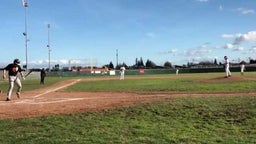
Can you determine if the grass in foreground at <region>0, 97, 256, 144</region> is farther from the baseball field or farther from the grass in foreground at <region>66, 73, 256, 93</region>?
the grass in foreground at <region>66, 73, 256, 93</region>

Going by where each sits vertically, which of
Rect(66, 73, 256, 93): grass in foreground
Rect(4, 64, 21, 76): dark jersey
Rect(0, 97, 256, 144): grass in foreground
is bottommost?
Rect(0, 97, 256, 144): grass in foreground

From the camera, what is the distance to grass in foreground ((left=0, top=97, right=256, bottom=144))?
902 cm

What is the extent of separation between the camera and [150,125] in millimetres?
10461

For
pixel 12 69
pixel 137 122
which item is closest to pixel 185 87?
pixel 12 69

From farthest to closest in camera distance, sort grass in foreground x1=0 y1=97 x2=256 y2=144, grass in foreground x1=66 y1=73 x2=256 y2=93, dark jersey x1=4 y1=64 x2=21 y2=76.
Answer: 1. grass in foreground x1=66 y1=73 x2=256 y2=93
2. dark jersey x1=4 y1=64 x2=21 y2=76
3. grass in foreground x1=0 y1=97 x2=256 y2=144

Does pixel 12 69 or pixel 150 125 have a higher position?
pixel 12 69

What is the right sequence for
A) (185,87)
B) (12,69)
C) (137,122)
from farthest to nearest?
(185,87), (12,69), (137,122)

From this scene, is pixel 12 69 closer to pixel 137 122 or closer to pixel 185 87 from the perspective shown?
pixel 137 122

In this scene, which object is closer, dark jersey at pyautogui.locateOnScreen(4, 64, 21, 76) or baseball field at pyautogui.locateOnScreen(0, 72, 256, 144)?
baseball field at pyautogui.locateOnScreen(0, 72, 256, 144)

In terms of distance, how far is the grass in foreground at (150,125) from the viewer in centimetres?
902

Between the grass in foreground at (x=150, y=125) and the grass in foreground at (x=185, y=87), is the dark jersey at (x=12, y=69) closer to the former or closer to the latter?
the grass in foreground at (x=150, y=125)

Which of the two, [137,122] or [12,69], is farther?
[12,69]

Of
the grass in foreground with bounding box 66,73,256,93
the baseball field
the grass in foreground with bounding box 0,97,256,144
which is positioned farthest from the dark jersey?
the grass in foreground with bounding box 66,73,256,93

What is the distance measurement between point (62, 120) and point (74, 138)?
2150 millimetres
